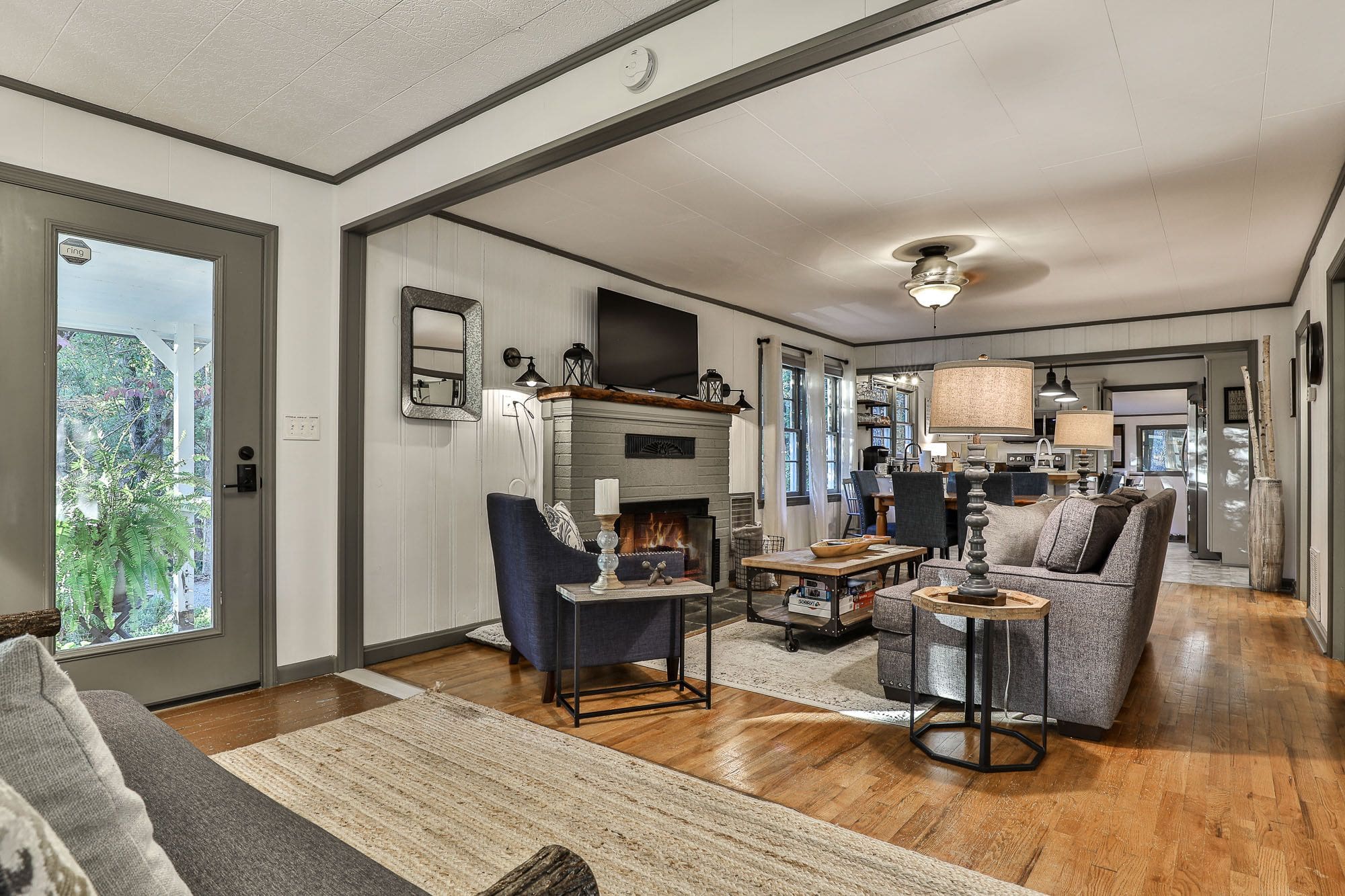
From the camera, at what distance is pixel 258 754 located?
265 centimetres

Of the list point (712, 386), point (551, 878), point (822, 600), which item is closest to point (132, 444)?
point (551, 878)

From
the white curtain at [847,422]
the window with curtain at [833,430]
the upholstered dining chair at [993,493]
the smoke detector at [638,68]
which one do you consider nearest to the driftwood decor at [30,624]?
the smoke detector at [638,68]

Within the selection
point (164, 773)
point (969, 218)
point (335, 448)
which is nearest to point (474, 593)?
point (335, 448)

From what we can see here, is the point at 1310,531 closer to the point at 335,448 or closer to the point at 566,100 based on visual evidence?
the point at 566,100

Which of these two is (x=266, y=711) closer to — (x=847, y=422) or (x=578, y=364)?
(x=578, y=364)

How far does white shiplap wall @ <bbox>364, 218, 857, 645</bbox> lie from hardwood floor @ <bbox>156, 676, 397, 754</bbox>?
47 centimetres

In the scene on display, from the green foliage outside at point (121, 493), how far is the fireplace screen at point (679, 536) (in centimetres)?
282

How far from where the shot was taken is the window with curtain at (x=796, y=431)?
7.63 metres

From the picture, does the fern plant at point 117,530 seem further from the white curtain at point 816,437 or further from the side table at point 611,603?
the white curtain at point 816,437

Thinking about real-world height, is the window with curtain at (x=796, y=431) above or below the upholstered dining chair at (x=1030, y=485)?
above

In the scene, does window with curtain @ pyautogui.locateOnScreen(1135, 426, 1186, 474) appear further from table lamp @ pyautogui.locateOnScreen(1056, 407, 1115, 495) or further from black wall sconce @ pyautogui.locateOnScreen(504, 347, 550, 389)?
black wall sconce @ pyautogui.locateOnScreen(504, 347, 550, 389)

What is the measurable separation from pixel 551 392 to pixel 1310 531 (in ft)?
17.2

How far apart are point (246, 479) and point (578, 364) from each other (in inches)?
87.3

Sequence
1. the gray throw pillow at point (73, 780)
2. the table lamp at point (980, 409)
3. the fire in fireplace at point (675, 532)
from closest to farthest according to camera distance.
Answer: the gray throw pillow at point (73, 780), the table lamp at point (980, 409), the fire in fireplace at point (675, 532)
